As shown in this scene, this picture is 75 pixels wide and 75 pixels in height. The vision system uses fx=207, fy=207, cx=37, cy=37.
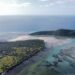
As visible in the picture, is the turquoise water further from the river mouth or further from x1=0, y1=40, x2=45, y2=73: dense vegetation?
x1=0, y1=40, x2=45, y2=73: dense vegetation

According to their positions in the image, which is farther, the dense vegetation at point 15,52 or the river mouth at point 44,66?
the dense vegetation at point 15,52

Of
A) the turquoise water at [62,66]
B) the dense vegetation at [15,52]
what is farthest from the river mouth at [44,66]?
the dense vegetation at [15,52]

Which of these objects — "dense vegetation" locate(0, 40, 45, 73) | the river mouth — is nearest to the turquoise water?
the river mouth

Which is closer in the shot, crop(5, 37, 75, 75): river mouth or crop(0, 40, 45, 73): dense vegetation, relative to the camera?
crop(5, 37, 75, 75): river mouth

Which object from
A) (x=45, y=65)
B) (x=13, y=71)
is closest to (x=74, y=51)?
(x=45, y=65)

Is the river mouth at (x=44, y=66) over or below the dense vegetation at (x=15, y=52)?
below

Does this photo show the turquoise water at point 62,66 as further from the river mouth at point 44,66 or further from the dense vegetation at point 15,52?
the dense vegetation at point 15,52

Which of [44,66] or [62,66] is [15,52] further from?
[62,66]

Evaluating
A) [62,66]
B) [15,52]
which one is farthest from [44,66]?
[15,52]

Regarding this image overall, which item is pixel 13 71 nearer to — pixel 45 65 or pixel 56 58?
pixel 45 65
